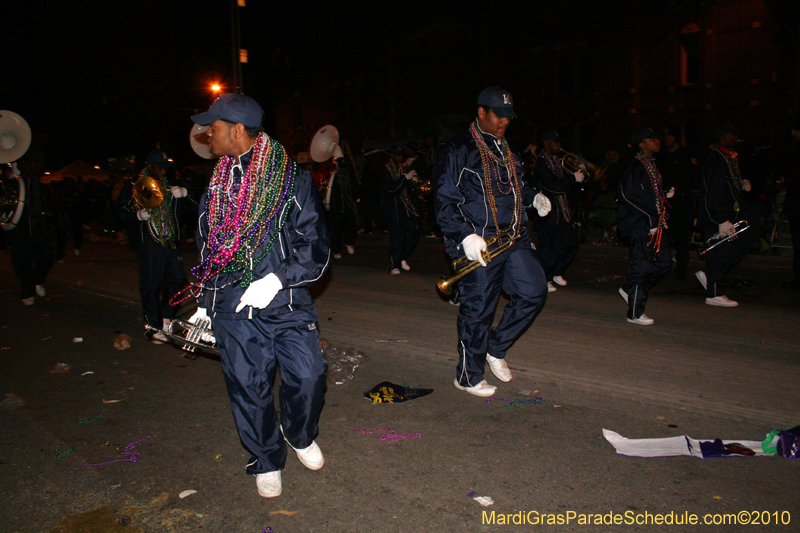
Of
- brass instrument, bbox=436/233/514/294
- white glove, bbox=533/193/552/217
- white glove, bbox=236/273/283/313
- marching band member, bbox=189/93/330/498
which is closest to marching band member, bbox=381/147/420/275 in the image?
white glove, bbox=533/193/552/217

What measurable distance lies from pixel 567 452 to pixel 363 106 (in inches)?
1383

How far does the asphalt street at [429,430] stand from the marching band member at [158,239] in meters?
0.48

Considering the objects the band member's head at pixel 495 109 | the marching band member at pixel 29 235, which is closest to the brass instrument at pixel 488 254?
the band member's head at pixel 495 109

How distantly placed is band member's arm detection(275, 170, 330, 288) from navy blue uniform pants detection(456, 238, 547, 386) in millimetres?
1516

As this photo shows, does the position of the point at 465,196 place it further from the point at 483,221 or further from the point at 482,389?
the point at 482,389

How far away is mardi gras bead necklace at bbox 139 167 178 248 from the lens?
6016mm

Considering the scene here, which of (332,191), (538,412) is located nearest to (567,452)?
(538,412)

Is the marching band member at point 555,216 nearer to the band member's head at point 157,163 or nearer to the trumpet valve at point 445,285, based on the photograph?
the trumpet valve at point 445,285

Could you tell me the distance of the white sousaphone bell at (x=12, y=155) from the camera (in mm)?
8219

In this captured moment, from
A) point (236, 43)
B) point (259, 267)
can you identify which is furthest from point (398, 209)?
point (259, 267)

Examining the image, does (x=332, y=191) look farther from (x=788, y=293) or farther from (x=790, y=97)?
(x=790, y=97)

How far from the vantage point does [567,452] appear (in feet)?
11.8

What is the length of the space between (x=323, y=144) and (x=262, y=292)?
31.4 feet

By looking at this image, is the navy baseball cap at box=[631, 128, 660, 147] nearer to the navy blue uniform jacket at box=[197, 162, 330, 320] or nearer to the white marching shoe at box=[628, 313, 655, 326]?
the white marching shoe at box=[628, 313, 655, 326]
